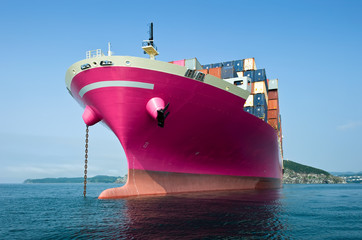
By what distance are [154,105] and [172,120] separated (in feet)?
6.02

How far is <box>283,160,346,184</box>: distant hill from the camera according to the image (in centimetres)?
13838

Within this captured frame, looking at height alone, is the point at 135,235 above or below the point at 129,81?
below

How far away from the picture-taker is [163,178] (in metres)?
17.7

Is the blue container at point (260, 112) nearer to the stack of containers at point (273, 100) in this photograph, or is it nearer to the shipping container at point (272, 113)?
the shipping container at point (272, 113)

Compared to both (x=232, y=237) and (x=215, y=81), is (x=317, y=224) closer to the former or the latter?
(x=232, y=237)

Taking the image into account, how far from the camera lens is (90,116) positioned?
699 inches

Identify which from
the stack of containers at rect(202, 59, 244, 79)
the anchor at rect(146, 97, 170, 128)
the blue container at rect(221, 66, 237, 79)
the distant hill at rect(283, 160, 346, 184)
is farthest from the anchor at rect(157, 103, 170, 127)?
the distant hill at rect(283, 160, 346, 184)

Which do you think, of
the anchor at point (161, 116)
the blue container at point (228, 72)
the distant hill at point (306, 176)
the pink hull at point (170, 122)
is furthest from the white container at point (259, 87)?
the distant hill at point (306, 176)

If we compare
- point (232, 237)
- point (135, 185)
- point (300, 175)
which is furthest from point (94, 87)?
point (300, 175)

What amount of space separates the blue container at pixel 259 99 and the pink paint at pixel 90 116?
55.1ft

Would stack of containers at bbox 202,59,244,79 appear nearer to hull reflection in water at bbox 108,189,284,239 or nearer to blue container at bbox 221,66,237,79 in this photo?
blue container at bbox 221,66,237,79

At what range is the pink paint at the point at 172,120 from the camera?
50.7ft

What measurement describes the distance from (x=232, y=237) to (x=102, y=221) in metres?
5.09

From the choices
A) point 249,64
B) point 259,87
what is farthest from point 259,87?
point 249,64
